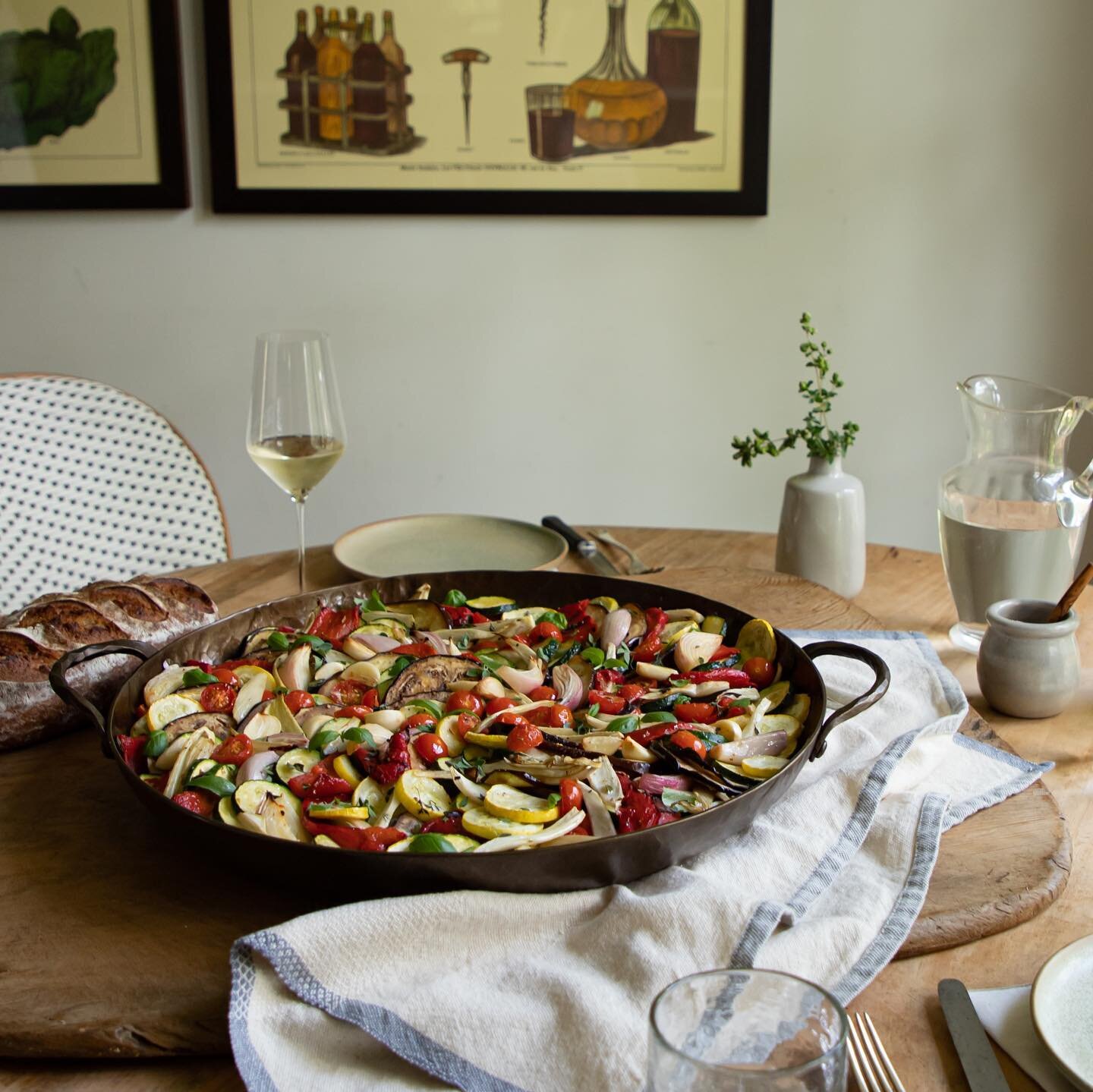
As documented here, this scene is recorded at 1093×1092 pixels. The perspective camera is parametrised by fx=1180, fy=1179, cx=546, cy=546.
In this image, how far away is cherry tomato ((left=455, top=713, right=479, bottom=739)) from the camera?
3.58 feet

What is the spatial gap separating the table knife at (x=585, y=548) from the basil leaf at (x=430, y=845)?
0.90 metres

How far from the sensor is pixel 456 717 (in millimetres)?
1103

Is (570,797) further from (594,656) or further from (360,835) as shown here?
(594,656)

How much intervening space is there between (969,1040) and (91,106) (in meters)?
3.01

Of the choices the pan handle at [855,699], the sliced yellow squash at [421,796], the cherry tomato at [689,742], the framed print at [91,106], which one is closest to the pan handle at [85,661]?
the sliced yellow squash at [421,796]

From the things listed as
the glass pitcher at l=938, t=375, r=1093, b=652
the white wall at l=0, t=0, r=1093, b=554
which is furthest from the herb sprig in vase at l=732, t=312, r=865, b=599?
the white wall at l=0, t=0, r=1093, b=554

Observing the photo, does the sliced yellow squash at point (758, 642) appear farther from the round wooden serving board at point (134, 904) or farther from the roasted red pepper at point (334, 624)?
the roasted red pepper at point (334, 624)

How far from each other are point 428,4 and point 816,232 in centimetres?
113

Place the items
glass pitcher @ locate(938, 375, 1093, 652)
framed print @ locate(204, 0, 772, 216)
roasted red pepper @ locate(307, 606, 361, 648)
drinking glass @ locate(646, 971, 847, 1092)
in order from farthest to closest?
framed print @ locate(204, 0, 772, 216) → glass pitcher @ locate(938, 375, 1093, 652) → roasted red pepper @ locate(307, 606, 361, 648) → drinking glass @ locate(646, 971, 847, 1092)

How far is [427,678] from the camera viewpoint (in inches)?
47.6

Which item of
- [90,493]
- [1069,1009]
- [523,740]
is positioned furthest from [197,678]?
[90,493]

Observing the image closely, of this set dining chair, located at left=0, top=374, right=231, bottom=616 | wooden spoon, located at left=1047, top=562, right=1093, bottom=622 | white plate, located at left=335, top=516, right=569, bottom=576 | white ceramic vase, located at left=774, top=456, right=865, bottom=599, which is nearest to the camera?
wooden spoon, located at left=1047, top=562, right=1093, bottom=622

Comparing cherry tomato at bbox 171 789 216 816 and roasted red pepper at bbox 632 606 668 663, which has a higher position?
A: roasted red pepper at bbox 632 606 668 663

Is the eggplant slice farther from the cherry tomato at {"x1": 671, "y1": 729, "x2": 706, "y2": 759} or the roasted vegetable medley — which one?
the cherry tomato at {"x1": 671, "y1": 729, "x2": 706, "y2": 759}
